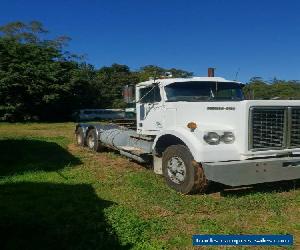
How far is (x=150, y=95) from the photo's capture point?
1004 centimetres

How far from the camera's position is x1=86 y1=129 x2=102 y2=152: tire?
13.8 metres

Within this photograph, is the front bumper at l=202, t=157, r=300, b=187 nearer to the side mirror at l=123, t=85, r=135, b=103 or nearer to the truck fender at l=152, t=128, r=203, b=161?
the truck fender at l=152, t=128, r=203, b=161

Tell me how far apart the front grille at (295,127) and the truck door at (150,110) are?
2.90 metres

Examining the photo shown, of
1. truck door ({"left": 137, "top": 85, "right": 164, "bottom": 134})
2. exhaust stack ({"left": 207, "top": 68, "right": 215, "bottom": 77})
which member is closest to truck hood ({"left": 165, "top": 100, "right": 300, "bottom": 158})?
truck door ({"left": 137, "top": 85, "right": 164, "bottom": 134})

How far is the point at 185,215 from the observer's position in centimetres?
661

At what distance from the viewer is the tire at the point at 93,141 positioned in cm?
1381

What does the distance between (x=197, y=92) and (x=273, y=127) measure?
2.24m

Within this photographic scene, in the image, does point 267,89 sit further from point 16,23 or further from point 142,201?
point 16,23

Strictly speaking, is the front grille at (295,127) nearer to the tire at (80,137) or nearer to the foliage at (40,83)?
the tire at (80,137)

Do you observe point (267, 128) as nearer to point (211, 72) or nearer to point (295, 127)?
point (295, 127)

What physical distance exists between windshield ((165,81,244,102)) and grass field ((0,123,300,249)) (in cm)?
191

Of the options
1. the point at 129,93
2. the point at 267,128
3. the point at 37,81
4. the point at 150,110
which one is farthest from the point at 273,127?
the point at 37,81

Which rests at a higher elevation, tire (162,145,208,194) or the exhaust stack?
the exhaust stack

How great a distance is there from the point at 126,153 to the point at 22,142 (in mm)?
6895
